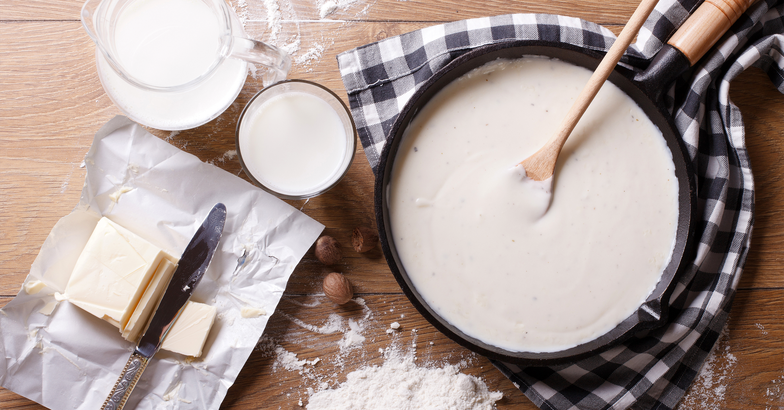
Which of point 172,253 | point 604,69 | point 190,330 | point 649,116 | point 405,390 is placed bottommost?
point 405,390

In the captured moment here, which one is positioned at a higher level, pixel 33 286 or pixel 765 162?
pixel 765 162

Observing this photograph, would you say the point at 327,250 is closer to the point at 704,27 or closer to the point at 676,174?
the point at 676,174

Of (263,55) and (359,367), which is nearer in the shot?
(263,55)

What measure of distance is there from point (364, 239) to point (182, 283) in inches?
17.1

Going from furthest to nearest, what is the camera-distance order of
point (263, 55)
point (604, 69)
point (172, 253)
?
point (172, 253) → point (263, 55) → point (604, 69)

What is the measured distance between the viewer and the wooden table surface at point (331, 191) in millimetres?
1121

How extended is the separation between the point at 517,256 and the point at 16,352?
1.14 meters

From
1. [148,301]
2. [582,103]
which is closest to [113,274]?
[148,301]

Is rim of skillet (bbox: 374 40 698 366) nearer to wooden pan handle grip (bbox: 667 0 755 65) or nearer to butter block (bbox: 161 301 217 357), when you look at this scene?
wooden pan handle grip (bbox: 667 0 755 65)

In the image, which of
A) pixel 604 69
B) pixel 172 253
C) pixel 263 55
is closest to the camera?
pixel 604 69

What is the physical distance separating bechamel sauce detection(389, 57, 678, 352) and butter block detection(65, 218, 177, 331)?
0.58m

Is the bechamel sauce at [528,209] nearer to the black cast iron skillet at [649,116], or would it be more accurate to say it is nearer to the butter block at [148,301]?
the black cast iron skillet at [649,116]

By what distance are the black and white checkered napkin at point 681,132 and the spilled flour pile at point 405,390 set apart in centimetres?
10

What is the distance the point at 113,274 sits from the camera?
1028mm
